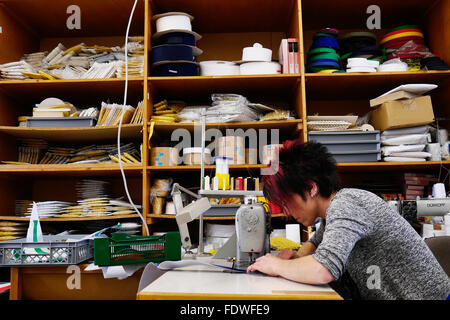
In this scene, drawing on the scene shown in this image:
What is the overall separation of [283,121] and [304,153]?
1.33 meters

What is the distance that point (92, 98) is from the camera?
3.07 m

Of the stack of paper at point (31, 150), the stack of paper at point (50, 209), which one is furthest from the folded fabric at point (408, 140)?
the stack of paper at point (31, 150)

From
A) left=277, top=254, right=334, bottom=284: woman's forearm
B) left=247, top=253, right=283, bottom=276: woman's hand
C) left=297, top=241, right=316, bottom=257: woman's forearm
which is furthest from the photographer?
left=297, top=241, right=316, bottom=257: woman's forearm

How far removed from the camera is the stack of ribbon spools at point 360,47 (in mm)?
2754

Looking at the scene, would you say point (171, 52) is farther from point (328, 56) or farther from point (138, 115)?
point (328, 56)

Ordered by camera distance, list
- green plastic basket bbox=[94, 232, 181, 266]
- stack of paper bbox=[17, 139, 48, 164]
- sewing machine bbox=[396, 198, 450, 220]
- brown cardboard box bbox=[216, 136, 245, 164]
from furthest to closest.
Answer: stack of paper bbox=[17, 139, 48, 164] → brown cardboard box bbox=[216, 136, 245, 164] → sewing machine bbox=[396, 198, 450, 220] → green plastic basket bbox=[94, 232, 181, 266]

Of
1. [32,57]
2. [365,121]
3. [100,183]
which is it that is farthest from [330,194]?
[32,57]

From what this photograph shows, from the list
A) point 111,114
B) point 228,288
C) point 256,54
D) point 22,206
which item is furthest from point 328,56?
point 22,206

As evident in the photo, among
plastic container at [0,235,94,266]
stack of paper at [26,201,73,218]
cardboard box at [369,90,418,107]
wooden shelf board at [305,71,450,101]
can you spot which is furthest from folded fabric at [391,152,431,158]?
stack of paper at [26,201,73,218]

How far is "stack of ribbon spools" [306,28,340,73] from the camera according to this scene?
2715mm

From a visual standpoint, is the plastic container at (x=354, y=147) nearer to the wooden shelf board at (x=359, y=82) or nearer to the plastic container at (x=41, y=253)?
the wooden shelf board at (x=359, y=82)

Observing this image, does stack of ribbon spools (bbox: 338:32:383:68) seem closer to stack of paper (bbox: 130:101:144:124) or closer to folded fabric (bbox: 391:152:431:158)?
folded fabric (bbox: 391:152:431:158)
